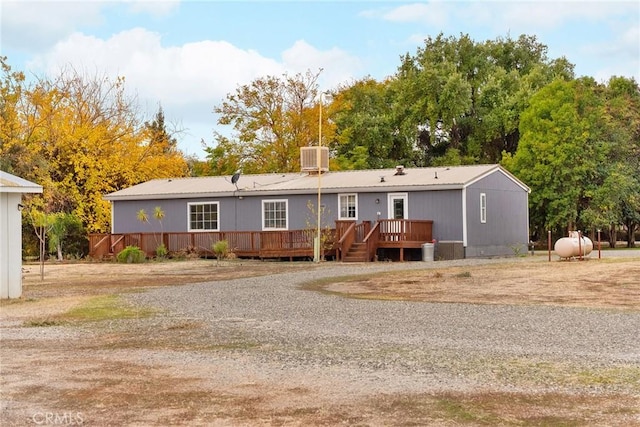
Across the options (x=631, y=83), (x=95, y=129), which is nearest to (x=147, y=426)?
(x=95, y=129)

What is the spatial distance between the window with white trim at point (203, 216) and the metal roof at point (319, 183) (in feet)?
1.92

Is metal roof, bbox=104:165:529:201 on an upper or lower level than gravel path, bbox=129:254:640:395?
upper

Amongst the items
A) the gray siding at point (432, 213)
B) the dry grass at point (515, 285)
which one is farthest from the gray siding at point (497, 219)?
the dry grass at point (515, 285)

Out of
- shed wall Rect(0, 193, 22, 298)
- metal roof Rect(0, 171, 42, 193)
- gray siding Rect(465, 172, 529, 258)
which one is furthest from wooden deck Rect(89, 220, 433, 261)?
metal roof Rect(0, 171, 42, 193)

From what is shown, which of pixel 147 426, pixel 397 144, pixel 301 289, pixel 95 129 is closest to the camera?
pixel 147 426

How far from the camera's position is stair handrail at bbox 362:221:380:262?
28.1 metres

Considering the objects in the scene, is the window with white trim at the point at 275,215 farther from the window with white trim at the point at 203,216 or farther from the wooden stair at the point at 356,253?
the wooden stair at the point at 356,253

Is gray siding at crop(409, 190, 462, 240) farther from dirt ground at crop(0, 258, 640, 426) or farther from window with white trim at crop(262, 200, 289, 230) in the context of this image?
dirt ground at crop(0, 258, 640, 426)

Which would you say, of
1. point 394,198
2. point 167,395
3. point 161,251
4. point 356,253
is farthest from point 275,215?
point 167,395

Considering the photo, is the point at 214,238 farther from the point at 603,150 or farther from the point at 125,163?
the point at 603,150

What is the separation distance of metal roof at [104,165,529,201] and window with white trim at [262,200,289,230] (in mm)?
508

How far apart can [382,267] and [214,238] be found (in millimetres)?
9715

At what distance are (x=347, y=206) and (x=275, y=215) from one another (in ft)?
9.74

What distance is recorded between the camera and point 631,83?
4459 centimetres
